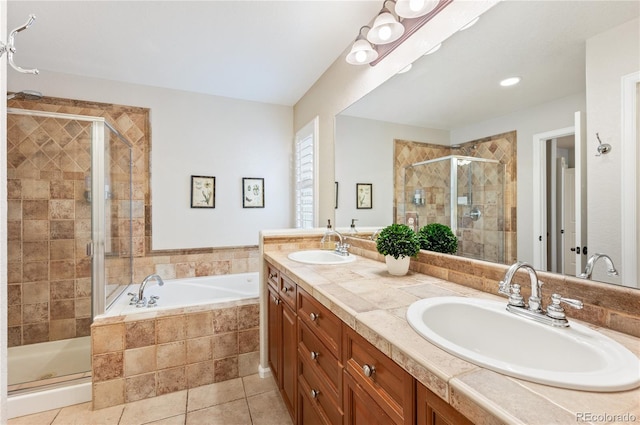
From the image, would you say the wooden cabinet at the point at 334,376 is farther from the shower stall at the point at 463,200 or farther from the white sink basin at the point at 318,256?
the shower stall at the point at 463,200

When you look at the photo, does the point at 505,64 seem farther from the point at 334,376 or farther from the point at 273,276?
the point at 273,276

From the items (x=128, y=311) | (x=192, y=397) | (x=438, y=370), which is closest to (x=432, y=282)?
(x=438, y=370)

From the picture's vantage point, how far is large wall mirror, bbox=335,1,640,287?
789 mm

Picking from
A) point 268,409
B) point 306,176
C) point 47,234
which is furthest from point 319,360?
point 47,234

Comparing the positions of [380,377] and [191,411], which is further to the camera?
[191,411]

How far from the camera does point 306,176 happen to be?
3016mm

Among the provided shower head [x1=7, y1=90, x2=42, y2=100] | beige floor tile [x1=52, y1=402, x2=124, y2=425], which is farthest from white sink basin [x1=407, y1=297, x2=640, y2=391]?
shower head [x1=7, y1=90, x2=42, y2=100]

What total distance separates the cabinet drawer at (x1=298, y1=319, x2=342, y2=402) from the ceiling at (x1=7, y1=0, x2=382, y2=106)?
1949 mm

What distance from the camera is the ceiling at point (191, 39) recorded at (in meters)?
1.80

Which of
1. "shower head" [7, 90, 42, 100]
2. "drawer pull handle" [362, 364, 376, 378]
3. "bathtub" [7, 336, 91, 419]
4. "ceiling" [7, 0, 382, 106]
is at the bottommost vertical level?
"bathtub" [7, 336, 91, 419]

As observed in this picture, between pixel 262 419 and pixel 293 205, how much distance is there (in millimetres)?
2230

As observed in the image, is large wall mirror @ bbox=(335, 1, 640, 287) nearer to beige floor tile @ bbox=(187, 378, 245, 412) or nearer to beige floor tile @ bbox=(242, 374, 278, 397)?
beige floor tile @ bbox=(242, 374, 278, 397)

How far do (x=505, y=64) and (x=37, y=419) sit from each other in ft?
10.4

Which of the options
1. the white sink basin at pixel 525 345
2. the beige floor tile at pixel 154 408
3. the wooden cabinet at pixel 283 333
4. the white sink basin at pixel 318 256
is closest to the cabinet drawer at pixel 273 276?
the wooden cabinet at pixel 283 333
